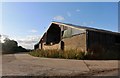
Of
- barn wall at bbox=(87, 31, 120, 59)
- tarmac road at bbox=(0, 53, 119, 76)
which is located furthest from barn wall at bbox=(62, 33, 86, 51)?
tarmac road at bbox=(0, 53, 119, 76)

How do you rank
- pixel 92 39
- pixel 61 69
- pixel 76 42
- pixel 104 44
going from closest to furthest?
1. pixel 61 69
2. pixel 92 39
3. pixel 104 44
4. pixel 76 42

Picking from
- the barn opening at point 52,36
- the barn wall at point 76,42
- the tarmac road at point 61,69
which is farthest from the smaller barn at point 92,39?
the barn opening at point 52,36

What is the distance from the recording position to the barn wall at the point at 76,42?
22.1m

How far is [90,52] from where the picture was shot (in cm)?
2025

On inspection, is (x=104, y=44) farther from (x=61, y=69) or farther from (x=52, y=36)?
(x=52, y=36)

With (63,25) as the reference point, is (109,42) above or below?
below

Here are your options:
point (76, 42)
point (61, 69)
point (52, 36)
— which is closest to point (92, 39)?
point (76, 42)

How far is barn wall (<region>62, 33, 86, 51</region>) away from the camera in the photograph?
22.1 m

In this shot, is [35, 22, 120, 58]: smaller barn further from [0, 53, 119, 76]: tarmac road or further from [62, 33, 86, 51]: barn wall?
[0, 53, 119, 76]: tarmac road

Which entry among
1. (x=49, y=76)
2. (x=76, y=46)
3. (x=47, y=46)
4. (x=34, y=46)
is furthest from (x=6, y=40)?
(x=49, y=76)

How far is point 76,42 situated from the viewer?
24172mm

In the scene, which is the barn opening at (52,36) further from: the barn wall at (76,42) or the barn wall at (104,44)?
the barn wall at (104,44)

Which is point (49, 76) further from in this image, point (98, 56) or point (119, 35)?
point (119, 35)

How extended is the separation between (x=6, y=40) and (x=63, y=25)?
30974mm
